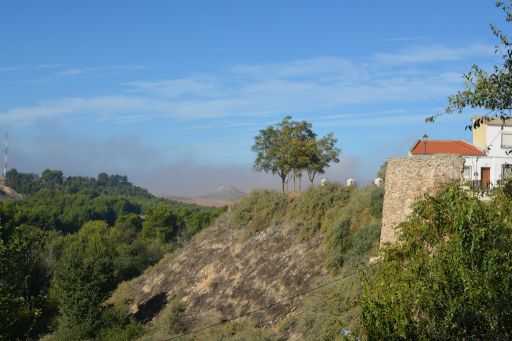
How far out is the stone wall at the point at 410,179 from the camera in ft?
61.8

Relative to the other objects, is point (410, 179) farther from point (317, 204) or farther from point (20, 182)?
point (20, 182)

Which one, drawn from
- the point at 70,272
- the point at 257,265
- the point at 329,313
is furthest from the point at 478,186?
the point at 70,272

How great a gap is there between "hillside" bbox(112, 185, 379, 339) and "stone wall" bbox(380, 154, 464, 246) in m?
4.45

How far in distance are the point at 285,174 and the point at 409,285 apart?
3197cm

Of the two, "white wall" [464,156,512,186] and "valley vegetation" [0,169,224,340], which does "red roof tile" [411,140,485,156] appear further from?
"valley vegetation" [0,169,224,340]

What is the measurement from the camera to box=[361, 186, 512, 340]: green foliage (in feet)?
30.6

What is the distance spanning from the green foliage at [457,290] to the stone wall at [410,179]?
8.23 m

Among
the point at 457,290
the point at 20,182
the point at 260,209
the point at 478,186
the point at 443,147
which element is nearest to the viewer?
the point at 457,290

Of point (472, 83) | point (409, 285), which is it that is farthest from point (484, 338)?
point (472, 83)

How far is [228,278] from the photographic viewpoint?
32.9 meters

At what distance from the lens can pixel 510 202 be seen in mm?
11117

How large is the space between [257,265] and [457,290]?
2317 cm

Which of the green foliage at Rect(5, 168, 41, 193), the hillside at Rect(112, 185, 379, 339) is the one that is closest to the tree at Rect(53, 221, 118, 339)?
the hillside at Rect(112, 185, 379, 339)

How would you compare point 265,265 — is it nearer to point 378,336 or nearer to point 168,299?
point 168,299
